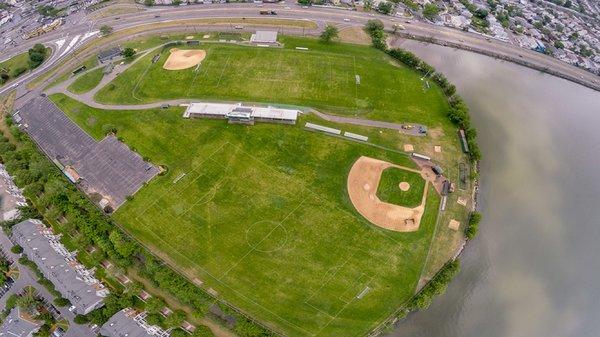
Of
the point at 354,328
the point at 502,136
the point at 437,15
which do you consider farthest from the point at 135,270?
the point at 437,15

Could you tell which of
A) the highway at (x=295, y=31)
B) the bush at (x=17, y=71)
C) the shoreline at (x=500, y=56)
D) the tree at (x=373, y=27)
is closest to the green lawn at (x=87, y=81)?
the highway at (x=295, y=31)

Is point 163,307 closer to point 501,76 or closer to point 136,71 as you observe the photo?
point 136,71

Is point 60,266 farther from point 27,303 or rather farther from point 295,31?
point 295,31

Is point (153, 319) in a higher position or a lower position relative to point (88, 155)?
lower

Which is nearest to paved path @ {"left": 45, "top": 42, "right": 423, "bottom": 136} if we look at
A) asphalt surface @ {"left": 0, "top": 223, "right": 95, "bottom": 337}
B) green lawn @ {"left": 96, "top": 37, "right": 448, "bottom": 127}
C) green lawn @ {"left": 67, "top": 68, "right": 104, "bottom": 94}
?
green lawn @ {"left": 67, "top": 68, "right": 104, "bottom": 94}

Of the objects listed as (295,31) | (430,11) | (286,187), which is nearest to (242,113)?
(286,187)

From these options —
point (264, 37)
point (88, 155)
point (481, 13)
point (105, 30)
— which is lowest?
point (88, 155)
